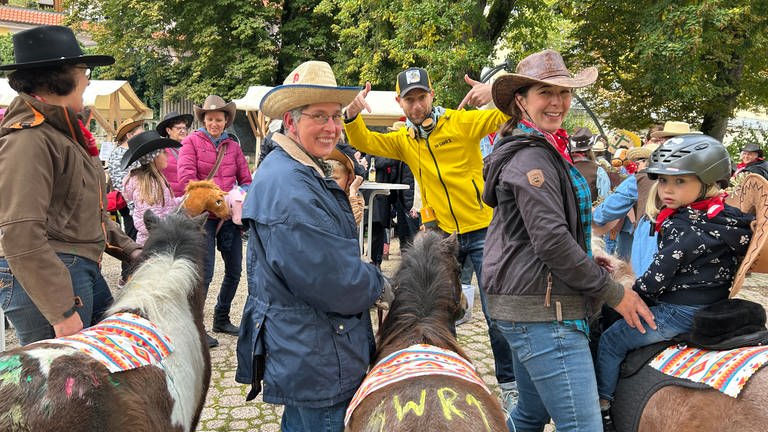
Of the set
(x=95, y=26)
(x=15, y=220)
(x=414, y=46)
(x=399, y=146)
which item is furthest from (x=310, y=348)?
(x=95, y=26)

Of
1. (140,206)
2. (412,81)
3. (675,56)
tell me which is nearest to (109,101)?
(140,206)

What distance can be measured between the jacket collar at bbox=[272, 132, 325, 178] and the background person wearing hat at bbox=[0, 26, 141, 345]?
1.01 m

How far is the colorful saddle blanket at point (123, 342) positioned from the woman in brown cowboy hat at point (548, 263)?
1.51 meters

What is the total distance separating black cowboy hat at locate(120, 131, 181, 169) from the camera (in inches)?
189

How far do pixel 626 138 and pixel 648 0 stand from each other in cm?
377

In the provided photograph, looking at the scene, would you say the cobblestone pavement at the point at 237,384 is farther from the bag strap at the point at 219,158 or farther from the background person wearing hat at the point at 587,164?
the background person wearing hat at the point at 587,164

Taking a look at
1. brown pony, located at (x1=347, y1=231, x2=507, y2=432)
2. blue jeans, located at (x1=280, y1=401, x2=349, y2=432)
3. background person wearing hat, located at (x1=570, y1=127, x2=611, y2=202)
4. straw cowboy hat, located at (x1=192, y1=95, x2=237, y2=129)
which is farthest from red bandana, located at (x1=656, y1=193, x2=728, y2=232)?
straw cowboy hat, located at (x1=192, y1=95, x2=237, y2=129)

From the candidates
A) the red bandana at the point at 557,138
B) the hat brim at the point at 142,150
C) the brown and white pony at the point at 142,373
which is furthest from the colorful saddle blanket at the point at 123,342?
the hat brim at the point at 142,150

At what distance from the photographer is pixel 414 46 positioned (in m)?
14.5

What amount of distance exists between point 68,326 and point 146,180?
263cm

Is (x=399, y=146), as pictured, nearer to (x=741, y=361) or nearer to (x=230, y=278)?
(x=230, y=278)

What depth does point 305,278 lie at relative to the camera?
2057mm

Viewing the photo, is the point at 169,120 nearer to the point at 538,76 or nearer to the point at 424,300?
the point at 424,300

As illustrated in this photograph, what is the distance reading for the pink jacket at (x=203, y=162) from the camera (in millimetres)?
5504
